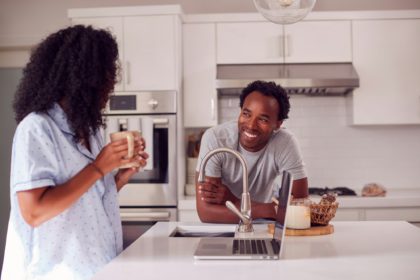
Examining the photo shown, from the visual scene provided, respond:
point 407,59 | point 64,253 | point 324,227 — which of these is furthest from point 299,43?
point 64,253

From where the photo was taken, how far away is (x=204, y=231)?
201 cm

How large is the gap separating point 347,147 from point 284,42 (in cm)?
101

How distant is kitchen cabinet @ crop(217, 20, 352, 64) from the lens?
12.0 ft

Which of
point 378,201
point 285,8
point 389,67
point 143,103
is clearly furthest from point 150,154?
point 389,67

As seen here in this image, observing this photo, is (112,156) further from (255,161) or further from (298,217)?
(255,161)

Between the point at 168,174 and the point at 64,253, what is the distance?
2003 millimetres

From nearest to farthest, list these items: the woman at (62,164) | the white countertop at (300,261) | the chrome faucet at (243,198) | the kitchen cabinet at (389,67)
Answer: the white countertop at (300,261)
the woman at (62,164)
the chrome faucet at (243,198)
the kitchen cabinet at (389,67)

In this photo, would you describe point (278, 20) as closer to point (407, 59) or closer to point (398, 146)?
point (407, 59)

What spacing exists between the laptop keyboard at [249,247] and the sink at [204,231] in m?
0.29

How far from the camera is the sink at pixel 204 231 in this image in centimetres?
197

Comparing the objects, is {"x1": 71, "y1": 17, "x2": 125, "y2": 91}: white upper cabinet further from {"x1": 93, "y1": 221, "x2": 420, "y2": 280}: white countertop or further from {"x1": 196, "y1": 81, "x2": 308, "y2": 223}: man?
{"x1": 93, "y1": 221, "x2": 420, "y2": 280}: white countertop

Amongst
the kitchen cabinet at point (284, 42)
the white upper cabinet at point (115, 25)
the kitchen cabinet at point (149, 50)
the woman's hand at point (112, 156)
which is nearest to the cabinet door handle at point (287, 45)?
the kitchen cabinet at point (284, 42)

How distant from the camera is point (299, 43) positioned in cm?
367

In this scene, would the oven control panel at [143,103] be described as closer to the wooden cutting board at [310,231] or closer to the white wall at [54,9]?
the white wall at [54,9]
